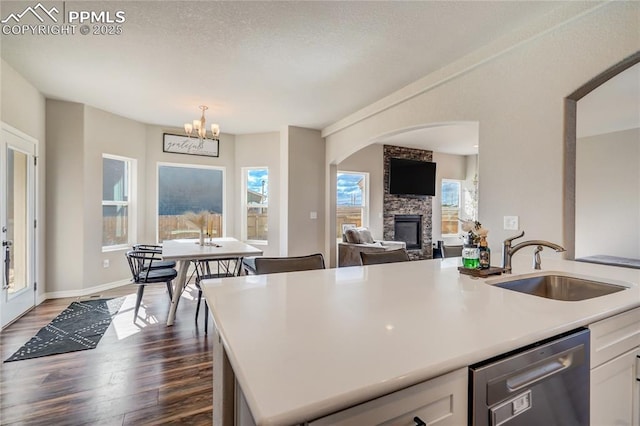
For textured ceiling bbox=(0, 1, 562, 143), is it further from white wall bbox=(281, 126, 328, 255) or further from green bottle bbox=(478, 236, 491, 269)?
green bottle bbox=(478, 236, 491, 269)

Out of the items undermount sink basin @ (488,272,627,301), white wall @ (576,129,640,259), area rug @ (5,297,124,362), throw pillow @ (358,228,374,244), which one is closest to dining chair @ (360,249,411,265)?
undermount sink basin @ (488,272,627,301)

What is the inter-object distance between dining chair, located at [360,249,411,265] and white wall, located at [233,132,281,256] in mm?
3695

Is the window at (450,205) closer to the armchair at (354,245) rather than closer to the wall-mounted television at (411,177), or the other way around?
the wall-mounted television at (411,177)

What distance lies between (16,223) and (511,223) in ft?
16.8

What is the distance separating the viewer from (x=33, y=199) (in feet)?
12.2

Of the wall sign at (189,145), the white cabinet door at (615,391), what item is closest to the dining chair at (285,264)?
the white cabinet door at (615,391)

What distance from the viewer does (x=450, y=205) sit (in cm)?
820

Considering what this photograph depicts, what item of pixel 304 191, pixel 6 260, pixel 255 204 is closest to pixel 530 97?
pixel 304 191

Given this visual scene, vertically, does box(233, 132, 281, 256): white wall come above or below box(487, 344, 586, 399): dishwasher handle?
above

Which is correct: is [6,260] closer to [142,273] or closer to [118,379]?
[142,273]

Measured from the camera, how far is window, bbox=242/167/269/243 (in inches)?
238

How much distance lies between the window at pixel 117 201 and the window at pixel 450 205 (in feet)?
23.5

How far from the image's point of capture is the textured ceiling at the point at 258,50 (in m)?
2.23

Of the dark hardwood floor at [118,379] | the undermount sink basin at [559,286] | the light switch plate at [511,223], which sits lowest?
the dark hardwood floor at [118,379]
